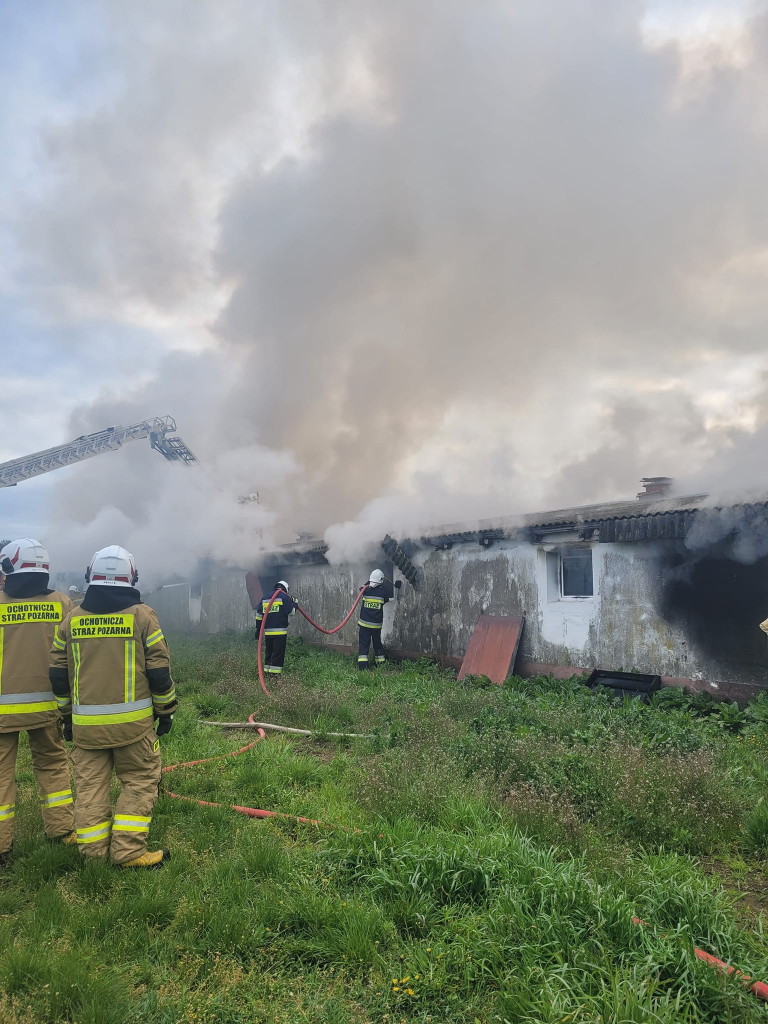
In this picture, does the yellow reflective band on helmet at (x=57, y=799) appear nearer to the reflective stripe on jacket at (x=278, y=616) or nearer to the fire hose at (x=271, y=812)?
the fire hose at (x=271, y=812)

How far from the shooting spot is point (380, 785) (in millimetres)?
4598

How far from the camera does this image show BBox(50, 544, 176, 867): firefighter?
3949mm

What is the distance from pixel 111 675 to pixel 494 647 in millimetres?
7409

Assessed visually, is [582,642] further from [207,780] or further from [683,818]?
[207,780]

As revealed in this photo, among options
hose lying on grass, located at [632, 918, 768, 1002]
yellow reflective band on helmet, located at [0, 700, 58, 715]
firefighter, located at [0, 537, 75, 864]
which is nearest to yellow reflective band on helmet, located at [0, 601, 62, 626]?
firefighter, located at [0, 537, 75, 864]

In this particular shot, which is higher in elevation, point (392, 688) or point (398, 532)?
point (398, 532)

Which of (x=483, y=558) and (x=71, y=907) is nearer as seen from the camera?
(x=71, y=907)

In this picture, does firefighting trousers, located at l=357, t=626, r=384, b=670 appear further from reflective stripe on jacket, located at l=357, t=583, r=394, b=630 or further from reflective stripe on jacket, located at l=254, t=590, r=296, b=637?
reflective stripe on jacket, located at l=254, t=590, r=296, b=637

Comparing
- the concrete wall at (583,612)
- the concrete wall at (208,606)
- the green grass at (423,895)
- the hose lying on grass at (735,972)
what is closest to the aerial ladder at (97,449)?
the concrete wall at (208,606)

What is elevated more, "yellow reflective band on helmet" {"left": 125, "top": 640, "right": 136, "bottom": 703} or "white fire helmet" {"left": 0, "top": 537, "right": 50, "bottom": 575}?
"white fire helmet" {"left": 0, "top": 537, "right": 50, "bottom": 575}

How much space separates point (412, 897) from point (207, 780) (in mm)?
2712

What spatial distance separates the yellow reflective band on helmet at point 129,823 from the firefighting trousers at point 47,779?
771 mm

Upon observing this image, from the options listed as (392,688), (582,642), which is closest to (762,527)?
(582,642)

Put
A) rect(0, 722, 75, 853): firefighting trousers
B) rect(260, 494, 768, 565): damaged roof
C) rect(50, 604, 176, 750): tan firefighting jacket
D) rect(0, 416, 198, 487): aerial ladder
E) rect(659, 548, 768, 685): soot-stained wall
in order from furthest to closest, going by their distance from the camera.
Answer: rect(0, 416, 198, 487): aerial ladder, rect(260, 494, 768, 565): damaged roof, rect(659, 548, 768, 685): soot-stained wall, rect(0, 722, 75, 853): firefighting trousers, rect(50, 604, 176, 750): tan firefighting jacket
